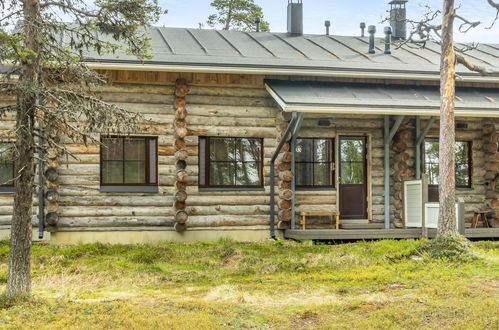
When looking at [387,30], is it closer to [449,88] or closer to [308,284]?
[449,88]

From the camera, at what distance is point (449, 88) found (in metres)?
12.0

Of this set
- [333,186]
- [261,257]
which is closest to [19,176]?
[261,257]

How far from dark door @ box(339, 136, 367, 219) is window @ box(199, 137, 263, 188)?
80.5 inches

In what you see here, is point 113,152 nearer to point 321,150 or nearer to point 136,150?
point 136,150

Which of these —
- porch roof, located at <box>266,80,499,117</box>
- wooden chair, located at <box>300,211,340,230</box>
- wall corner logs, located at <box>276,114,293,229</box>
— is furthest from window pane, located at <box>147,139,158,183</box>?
wooden chair, located at <box>300,211,340,230</box>

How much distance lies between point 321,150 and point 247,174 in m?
1.85

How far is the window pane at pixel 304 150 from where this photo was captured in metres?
15.1

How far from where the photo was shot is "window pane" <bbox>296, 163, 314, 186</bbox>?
15016 millimetres

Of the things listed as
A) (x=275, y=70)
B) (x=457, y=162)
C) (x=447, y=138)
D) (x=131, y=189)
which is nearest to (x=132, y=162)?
(x=131, y=189)

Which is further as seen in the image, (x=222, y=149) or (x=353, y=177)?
(x=353, y=177)

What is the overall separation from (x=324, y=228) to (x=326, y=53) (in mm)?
4341

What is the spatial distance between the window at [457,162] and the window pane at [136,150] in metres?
6.78

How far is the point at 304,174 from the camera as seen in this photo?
15070 mm

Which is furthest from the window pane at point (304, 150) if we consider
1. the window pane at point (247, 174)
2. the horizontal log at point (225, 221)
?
the horizontal log at point (225, 221)
